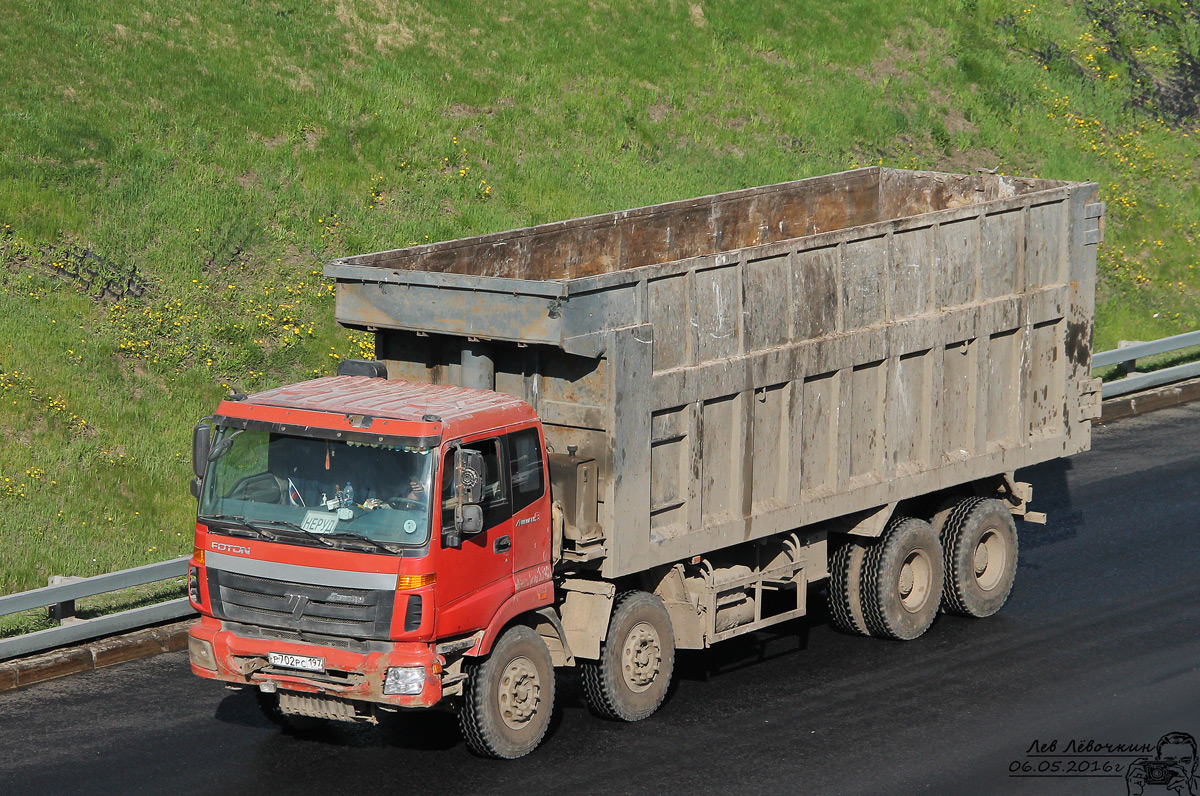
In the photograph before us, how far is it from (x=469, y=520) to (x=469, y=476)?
271mm

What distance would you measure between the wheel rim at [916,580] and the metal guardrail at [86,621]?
587 cm

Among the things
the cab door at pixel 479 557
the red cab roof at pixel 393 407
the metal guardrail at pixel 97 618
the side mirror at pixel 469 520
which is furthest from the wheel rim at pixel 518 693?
the metal guardrail at pixel 97 618

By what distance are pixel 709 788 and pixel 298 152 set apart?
38.7ft

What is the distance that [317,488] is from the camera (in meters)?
9.52

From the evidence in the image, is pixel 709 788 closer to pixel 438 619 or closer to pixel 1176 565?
pixel 438 619

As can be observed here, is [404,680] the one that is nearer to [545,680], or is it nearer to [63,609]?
[545,680]

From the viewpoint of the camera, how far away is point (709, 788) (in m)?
9.78

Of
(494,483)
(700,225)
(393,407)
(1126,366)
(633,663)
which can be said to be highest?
(700,225)

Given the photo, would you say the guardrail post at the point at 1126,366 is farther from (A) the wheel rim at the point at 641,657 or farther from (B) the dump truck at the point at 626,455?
(A) the wheel rim at the point at 641,657

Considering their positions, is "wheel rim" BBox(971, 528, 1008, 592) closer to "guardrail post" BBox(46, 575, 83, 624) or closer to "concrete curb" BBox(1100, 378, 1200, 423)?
"concrete curb" BBox(1100, 378, 1200, 423)

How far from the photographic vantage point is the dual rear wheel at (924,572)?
41.9 ft

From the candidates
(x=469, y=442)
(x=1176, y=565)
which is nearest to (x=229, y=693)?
(x=469, y=442)

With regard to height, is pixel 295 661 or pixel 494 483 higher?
pixel 494 483

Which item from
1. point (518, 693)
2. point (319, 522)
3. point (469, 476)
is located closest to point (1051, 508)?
point (518, 693)
